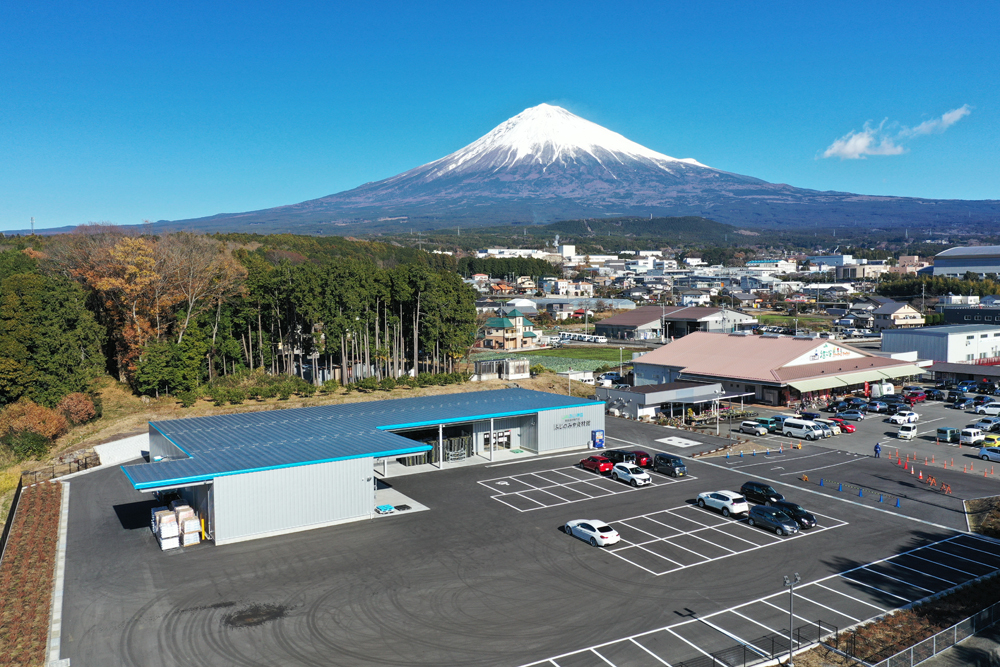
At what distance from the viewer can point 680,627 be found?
16125 mm

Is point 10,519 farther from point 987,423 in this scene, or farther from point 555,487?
point 987,423

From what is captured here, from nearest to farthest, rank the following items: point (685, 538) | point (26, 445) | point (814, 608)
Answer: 1. point (814, 608)
2. point (685, 538)
3. point (26, 445)

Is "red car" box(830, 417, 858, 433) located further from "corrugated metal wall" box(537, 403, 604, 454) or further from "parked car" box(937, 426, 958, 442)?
"corrugated metal wall" box(537, 403, 604, 454)

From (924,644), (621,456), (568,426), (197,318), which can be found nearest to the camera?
(924,644)

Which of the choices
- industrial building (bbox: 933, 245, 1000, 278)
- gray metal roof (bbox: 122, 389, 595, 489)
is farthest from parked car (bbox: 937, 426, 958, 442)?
industrial building (bbox: 933, 245, 1000, 278)

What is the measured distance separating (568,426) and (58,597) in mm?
21855

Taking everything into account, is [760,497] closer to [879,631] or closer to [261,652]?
[879,631]

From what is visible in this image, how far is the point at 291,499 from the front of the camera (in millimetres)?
23125

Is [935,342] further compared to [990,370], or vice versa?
[935,342]

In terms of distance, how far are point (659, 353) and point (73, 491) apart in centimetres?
3835

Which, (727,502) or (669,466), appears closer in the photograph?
(727,502)

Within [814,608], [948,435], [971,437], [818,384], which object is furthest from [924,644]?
[818,384]

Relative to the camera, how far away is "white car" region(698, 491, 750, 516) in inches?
945

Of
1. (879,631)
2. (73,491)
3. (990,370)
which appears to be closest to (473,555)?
(879,631)
